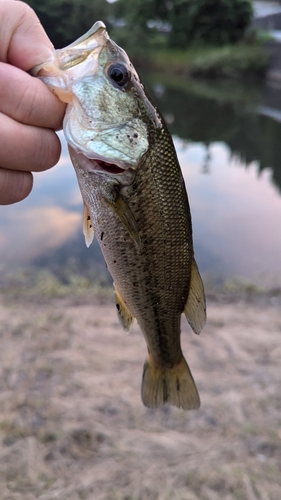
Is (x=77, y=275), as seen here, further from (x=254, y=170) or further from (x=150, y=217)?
(x=254, y=170)

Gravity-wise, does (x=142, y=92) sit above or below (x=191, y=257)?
above

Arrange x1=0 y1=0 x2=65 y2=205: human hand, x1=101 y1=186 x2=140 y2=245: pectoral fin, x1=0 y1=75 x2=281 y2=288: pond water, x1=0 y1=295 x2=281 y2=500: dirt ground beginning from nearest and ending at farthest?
x1=0 y1=0 x2=65 y2=205: human hand < x1=101 y1=186 x2=140 y2=245: pectoral fin < x1=0 y1=295 x2=281 y2=500: dirt ground < x1=0 y1=75 x2=281 y2=288: pond water

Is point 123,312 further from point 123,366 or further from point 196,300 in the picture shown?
point 123,366

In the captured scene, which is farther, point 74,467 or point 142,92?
point 74,467

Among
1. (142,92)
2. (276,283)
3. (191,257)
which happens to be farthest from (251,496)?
(276,283)

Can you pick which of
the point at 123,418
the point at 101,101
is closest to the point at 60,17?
the point at 123,418

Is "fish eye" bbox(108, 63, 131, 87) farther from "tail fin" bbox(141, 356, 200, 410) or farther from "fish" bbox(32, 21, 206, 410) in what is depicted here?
"tail fin" bbox(141, 356, 200, 410)

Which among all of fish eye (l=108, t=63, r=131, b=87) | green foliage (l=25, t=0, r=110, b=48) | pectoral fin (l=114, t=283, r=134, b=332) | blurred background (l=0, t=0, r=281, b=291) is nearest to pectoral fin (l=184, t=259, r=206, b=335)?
pectoral fin (l=114, t=283, r=134, b=332)
